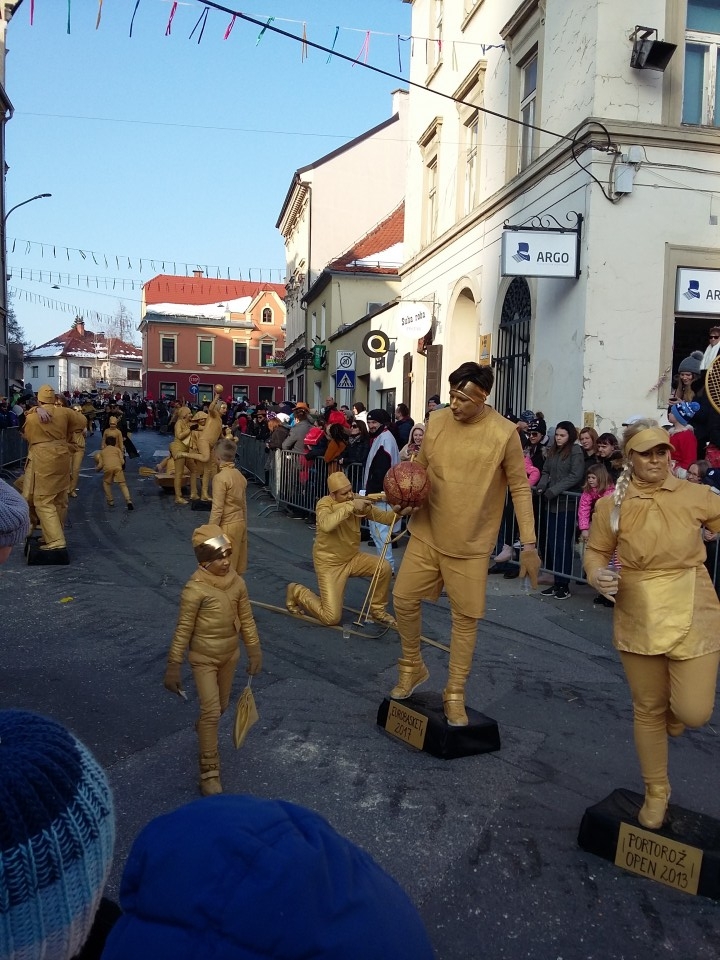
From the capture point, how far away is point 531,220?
486 inches

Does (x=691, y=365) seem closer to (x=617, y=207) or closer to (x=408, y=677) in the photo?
(x=617, y=207)

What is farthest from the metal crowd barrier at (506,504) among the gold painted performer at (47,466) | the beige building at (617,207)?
the gold painted performer at (47,466)

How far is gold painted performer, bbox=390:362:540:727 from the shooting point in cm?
456

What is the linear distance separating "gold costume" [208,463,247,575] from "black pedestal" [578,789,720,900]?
3.69 meters

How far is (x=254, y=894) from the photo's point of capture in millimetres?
857

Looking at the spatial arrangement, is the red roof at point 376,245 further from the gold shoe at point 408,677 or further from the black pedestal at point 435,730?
the black pedestal at point 435,730

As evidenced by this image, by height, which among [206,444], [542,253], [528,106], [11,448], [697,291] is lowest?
[11,448]

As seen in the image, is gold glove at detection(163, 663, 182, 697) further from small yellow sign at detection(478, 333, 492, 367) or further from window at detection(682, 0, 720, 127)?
small yellow sign at detection(478, 333, 492, 367)

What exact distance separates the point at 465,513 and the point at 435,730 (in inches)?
48.4

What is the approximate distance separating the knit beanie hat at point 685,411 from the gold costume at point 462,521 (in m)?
4.21

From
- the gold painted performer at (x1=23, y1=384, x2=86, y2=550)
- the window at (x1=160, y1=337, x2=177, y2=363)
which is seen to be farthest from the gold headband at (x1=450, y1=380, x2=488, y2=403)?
the window at (x1=160, y1=337, x2=177, y2=363)

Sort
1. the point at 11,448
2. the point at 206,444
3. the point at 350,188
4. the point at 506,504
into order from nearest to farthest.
Result: the point at 506,504, the point at 206,444, the point at 11,448, the point at 350,188

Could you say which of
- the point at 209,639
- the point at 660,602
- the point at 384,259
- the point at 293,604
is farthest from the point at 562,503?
the point at 384,259

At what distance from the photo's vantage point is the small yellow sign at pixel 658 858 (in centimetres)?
319
